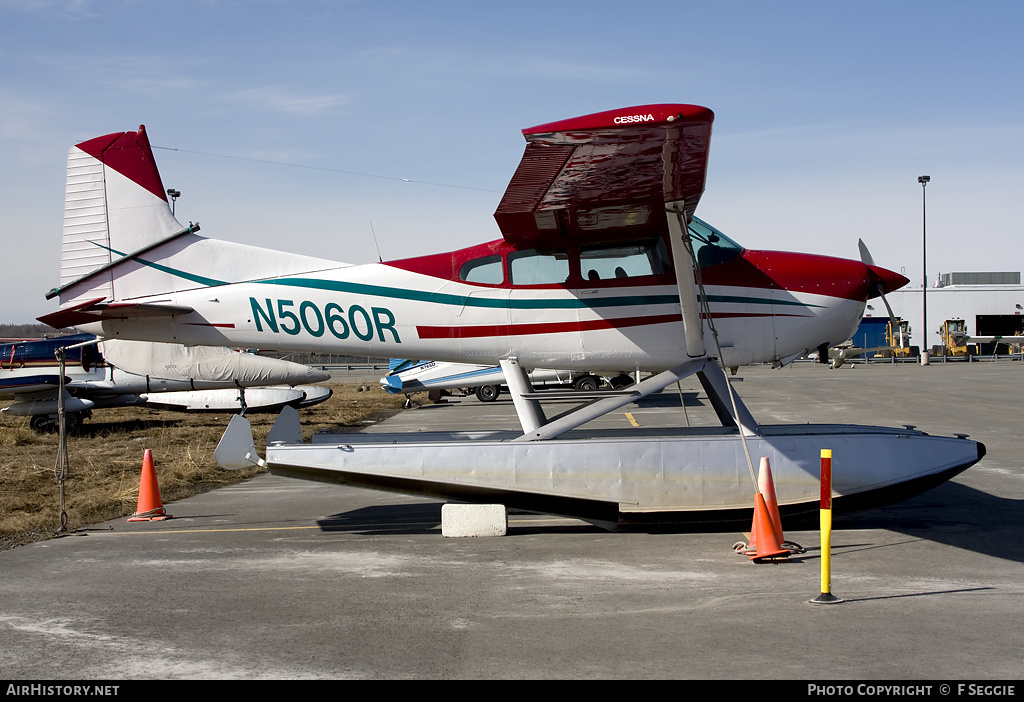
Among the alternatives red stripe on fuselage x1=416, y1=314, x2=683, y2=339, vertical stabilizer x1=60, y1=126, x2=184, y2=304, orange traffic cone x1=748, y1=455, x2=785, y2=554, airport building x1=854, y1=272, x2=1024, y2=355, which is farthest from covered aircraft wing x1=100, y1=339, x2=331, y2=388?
airport building x1=854, y1=272, x2=1024, y2=355

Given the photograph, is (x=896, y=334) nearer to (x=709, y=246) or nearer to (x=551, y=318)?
(x=709, y=246)

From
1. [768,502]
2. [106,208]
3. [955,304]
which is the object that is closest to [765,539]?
[768,502]

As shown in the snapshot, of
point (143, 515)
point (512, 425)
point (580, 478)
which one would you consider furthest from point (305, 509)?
point (512, 425)

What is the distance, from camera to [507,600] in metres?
5.52

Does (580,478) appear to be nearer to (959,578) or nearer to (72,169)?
(959,578)

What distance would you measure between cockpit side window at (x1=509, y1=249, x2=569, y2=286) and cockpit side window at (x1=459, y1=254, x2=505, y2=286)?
131 mm

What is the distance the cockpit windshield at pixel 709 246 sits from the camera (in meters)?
8.17

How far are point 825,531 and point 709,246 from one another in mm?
3986

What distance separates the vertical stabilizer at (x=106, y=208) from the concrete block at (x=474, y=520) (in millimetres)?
4223

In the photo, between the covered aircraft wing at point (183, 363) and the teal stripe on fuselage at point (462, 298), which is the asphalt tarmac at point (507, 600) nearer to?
the teal stripe on fuselage at point (462, 298)

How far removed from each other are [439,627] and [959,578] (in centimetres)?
374

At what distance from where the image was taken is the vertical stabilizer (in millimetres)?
8680

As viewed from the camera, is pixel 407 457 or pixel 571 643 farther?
pixel 407 457
